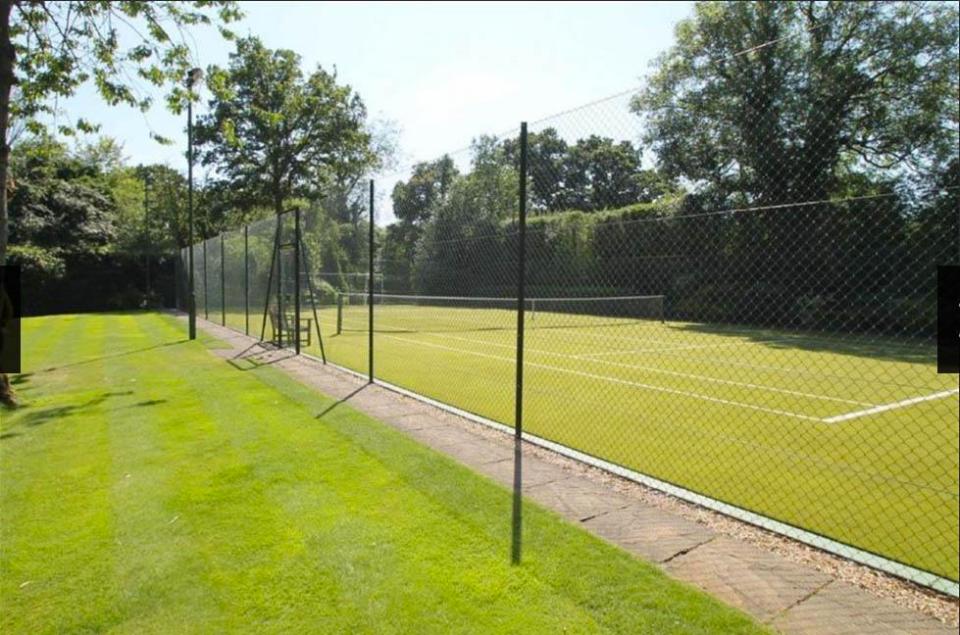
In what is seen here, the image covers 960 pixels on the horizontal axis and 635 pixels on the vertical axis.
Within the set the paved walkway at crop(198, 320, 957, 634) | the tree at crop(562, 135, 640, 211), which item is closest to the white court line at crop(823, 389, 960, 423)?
the tree at crop(562, 135, 640, 211)

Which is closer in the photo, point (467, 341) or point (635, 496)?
point (635, 496)

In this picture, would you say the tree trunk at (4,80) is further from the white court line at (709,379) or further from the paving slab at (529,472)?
the white court line at (709,379)

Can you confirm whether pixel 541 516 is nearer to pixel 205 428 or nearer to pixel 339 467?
pixel 339 467

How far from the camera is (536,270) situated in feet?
39.9

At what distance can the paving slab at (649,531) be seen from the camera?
328 cm

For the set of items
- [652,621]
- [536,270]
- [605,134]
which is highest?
[605,134]

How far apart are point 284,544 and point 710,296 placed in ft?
32.6

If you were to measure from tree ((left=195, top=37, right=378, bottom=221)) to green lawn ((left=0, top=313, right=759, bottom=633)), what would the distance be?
1210 inches

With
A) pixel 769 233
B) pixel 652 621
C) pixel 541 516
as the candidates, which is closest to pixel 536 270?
pixel 769 233

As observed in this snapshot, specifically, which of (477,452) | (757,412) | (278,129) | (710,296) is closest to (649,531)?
(477,452)

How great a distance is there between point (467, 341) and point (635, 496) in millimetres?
10661

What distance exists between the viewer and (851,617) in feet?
8.55

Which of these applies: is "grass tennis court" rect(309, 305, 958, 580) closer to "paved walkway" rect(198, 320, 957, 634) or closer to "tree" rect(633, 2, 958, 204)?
"paved walkway" rect(198, 320, 957, 634)

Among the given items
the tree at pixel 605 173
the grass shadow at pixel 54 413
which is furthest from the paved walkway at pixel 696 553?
the grass shadow at pixel 54 413
